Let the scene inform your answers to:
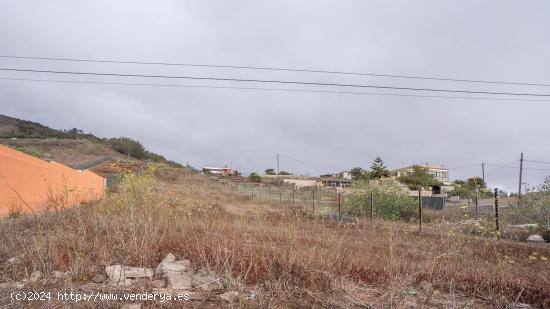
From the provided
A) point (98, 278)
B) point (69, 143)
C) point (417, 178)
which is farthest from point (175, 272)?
point (69, 143)

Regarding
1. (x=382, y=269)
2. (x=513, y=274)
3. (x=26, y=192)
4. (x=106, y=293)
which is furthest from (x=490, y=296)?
(x=26, y=192)

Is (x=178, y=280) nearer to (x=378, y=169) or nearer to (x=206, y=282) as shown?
(x=206, y=282)

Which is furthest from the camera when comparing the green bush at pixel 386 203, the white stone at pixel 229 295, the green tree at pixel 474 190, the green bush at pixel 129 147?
the green bush at pixel 129 147

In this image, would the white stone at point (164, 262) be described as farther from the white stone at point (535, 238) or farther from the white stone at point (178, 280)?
the white stone at point (535, 238)

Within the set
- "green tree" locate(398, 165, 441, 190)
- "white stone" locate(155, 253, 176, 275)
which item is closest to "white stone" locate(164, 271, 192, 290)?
"white stone" locate(155, 253, 176, 275)

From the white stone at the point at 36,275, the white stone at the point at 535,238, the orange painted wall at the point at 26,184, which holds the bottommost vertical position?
the white stone at the point at 535,238

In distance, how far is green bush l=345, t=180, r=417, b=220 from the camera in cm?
1722

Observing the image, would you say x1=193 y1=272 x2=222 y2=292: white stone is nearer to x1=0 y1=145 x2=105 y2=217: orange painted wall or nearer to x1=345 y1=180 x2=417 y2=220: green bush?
x1=0 y1=145 x2=105 y2=217: orange painted wall

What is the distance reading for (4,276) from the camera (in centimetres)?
377

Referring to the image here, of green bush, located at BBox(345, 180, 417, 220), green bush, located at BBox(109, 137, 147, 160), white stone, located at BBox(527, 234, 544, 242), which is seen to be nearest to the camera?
white stone, located at BBox(527, 234, 544, 242)

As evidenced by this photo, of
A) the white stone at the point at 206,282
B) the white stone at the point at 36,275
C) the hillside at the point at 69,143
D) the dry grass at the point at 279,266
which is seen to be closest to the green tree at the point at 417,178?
the hillside at the point at 69,143

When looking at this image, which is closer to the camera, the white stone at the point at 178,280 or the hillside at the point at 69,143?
the white stone at the point at 178,280

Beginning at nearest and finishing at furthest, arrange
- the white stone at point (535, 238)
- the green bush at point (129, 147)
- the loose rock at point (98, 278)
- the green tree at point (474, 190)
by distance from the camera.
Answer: the loose rock at point (98, 278), the green tree at point (474, 190), the white stone at point (535, 238), the green bush at point (129, 147)

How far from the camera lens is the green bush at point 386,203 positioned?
56.5 ft
